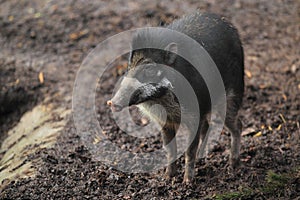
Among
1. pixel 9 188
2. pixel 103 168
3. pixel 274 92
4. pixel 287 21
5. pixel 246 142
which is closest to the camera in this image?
pixel 9 188

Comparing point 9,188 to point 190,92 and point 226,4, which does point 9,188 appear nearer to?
point 190,92

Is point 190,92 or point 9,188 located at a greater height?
point 190,92

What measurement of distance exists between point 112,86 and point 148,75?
9.24 feet

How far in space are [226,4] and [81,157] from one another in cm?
520

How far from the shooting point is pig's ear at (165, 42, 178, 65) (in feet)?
16.3

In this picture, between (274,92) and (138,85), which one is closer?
(138,85)

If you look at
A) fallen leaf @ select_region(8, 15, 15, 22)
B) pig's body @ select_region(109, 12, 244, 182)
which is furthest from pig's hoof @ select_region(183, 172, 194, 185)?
fallen leaf @ select_region(8, 15, 15, 22)

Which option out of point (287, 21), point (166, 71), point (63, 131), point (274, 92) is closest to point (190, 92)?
point (166, 71)

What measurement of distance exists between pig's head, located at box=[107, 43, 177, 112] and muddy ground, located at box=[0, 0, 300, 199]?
773 mm

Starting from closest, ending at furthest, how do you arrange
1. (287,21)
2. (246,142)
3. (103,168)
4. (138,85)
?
(138,85) < (103,168) < (246,142) < (287,21)

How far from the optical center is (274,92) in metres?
7.41

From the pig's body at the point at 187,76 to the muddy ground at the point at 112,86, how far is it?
0.38 metres

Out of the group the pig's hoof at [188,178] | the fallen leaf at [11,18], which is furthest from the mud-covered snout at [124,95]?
the fallen leaf at [11,18]

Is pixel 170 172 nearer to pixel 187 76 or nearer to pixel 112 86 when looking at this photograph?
pixel 187 76
